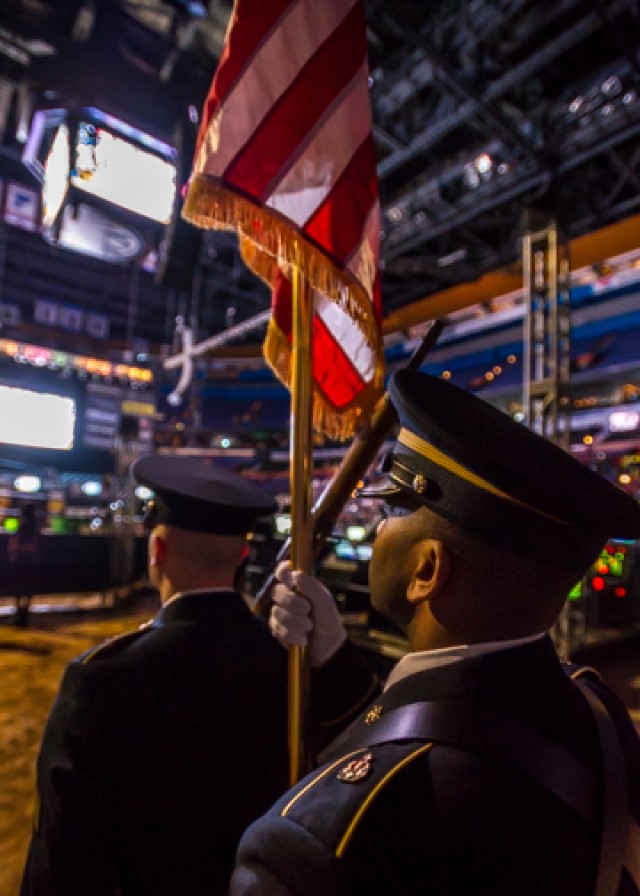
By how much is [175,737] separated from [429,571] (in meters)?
0.74

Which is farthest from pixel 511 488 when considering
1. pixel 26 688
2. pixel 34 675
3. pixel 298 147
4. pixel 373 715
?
pixel 34 675

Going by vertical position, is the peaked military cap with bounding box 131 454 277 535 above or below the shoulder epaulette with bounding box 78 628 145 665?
above

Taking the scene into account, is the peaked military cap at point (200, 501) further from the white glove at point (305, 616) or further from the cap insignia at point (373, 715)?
the cap insignia at point (373, 715)

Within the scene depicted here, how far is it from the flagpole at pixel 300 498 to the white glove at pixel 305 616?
0.03m

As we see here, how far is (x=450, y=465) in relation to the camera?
81 cm

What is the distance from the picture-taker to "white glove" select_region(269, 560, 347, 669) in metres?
1.20

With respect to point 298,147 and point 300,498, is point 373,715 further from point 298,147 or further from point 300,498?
point 298,147

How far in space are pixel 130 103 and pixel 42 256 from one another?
1372 centimetres

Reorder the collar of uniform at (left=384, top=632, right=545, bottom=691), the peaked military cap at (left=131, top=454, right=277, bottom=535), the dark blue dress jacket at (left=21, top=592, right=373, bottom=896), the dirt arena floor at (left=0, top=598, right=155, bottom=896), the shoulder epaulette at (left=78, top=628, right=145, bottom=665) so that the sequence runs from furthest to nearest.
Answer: the dirt arena floor at (left=0, top=598, right=155, bottom=896) < the peaked military cap at (left=131, top=454, right=277, bottom=535) < the shoulder epaulette at (left=78, top=628, right=145, bottom=665) < the dark blue dress jacket at (left=21, top=592, right=373, bottom=896) < the collar of uniform at (left=384, top=632, right=545, bottom=691)

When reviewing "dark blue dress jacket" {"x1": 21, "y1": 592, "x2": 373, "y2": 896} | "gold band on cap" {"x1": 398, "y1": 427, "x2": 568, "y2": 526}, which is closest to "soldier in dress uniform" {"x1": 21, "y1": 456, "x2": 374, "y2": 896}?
"dark blue dress jacket" {"x1": 21, "y1": 592, "x2": 373, "y2": 896}

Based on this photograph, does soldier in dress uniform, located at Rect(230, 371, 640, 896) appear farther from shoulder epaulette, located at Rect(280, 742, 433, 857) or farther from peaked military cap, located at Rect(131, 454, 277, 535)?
peaked military cap, located at Rect(131, 454, 277, 535)

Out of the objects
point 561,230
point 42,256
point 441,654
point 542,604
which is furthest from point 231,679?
point 42,256

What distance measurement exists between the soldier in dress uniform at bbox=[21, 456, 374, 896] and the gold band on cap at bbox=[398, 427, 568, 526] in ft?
2.10

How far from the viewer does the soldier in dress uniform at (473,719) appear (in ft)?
1.87
